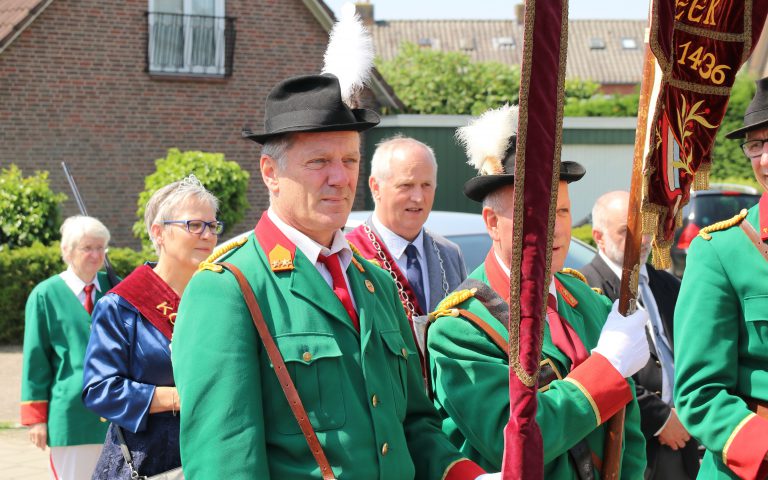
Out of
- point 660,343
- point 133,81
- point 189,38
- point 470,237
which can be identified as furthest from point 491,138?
point 189,38

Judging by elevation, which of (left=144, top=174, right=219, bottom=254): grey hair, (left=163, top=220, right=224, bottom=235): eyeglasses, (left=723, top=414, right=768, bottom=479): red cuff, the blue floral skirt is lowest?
the blue floral skirt

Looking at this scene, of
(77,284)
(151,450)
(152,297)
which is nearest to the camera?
(151,450)

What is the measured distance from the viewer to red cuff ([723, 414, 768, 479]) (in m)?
3.42

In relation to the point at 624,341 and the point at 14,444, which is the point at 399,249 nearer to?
the point at 624,341

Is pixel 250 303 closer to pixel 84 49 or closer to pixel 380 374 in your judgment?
pixel 380 374

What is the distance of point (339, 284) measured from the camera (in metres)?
3.08

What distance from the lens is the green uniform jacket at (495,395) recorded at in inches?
129

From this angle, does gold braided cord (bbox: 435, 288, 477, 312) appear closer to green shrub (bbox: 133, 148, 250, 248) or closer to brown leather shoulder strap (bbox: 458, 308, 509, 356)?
brown leather shoulder strap (bbox: 458, 308, 509, 356)

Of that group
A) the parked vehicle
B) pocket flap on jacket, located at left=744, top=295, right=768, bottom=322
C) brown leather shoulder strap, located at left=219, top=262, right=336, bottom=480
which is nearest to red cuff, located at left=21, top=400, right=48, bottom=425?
the parked vehicle

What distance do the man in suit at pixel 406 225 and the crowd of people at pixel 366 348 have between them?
82 millimetres

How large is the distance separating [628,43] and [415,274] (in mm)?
61136

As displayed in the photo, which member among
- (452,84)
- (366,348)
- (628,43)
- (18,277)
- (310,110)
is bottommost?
(18,277)

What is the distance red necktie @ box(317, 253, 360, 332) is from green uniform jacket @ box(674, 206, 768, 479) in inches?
50.7

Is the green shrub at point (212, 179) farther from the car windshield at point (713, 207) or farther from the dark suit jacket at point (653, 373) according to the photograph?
the dark suit jacket at point (653, 373)
